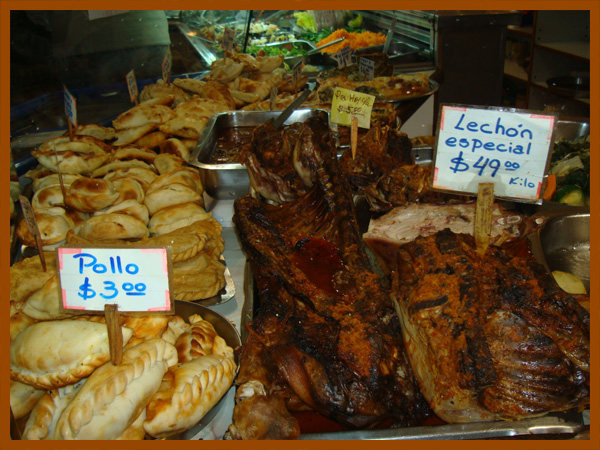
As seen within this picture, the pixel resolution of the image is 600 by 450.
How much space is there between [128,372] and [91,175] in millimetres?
2495

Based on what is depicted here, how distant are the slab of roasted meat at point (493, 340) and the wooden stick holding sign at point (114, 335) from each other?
3.18 feet

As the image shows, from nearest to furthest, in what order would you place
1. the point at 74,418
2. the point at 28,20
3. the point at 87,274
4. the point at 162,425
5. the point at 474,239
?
the point at 74,418, the point at 162,425, the point at 87,274, the point at 474,239, the point at 28,20

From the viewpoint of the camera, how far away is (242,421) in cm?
153

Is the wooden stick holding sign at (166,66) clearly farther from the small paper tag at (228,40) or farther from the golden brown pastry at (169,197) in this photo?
the golden brown pastry at (169,197)

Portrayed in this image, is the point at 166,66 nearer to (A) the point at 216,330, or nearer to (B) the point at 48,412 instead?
(A) the point at 216,330

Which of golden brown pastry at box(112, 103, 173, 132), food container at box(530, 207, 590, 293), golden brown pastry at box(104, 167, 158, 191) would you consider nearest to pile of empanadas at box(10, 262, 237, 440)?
golden brown pastry at box(104, 167, 158, 191)

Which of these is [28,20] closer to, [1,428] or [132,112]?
[132,112]

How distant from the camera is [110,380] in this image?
151 cm

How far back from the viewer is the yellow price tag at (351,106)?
9.87 feet

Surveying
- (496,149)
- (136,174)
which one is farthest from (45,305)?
(496,149)

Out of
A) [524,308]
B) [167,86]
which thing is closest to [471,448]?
[524,308]

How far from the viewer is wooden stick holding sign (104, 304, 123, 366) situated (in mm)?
1573

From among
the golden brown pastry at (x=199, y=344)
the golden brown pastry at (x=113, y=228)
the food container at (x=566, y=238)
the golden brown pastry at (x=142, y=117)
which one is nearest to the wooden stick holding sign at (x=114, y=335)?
the golden brown pastry at (x=199, y=344)

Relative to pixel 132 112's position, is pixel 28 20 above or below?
above
